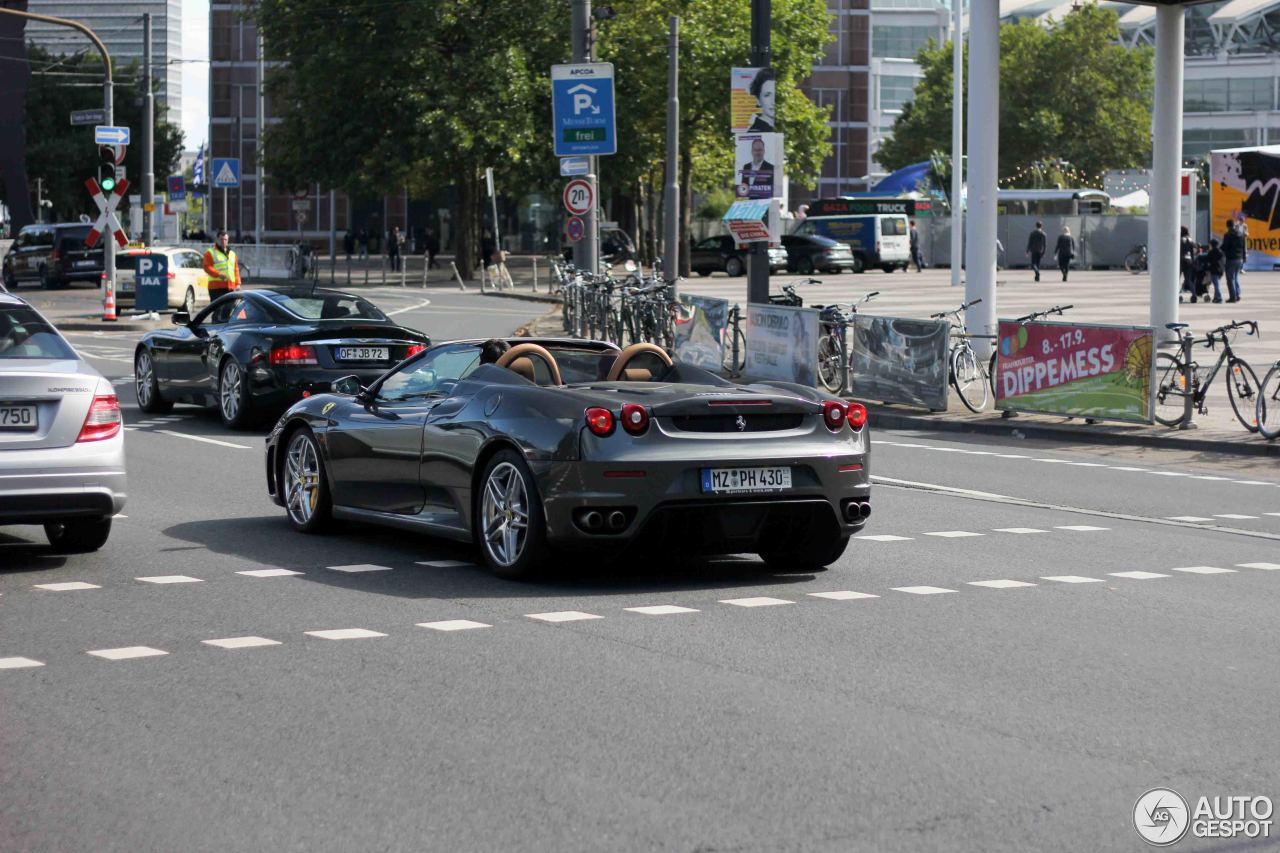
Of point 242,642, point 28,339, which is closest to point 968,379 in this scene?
point 28,339

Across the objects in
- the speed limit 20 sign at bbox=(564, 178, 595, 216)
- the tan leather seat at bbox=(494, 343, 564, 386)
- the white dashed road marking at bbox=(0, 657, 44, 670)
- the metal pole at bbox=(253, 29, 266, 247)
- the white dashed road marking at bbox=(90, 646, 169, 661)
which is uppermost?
the metal pole at bbox=(253, 29, 266, 247)

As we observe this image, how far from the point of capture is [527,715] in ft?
21.1

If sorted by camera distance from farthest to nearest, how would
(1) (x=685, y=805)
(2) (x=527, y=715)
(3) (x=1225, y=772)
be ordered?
(2) (x=527, y=715), (3) (x=1225, y=772), (1) (x=685, y=805)

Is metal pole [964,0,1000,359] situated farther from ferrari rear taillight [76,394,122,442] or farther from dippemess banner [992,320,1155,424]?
ferrari rear taillight [76,394,122,442]

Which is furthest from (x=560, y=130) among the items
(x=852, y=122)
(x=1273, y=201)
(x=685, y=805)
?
(x=852, y=122)

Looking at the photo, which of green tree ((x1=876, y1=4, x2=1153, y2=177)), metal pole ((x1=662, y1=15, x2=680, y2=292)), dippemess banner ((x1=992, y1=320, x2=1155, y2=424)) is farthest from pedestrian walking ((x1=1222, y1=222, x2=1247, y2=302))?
green tree ((x1=876, y1=4, x2=1153, y2=177))

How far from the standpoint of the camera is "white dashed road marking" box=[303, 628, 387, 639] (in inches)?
312

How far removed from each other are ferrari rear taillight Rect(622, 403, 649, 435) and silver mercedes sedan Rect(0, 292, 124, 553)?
272cm

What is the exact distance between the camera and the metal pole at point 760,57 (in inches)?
889

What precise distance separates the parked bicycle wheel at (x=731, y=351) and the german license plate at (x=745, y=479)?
15.0 meters

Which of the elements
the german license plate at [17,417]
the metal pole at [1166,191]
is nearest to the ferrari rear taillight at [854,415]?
the german license plate at [17,417]

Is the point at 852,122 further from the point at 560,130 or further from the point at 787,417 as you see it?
the point at 787,417

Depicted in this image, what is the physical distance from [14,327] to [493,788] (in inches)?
233

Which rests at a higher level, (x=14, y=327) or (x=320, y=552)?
(x=14, y=327)
